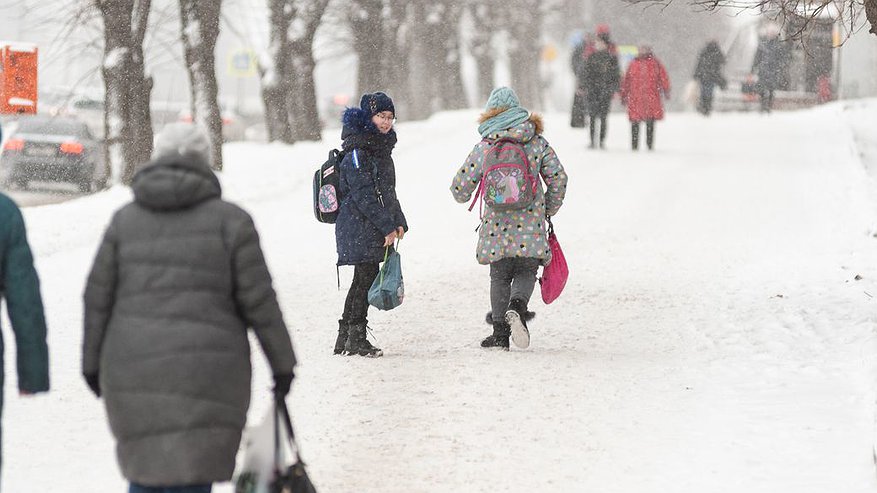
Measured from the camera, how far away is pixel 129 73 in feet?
62.1

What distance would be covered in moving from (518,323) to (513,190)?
0.86 meters

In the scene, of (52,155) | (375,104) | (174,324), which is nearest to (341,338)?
(375,104)

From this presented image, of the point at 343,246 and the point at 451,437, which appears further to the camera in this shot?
the point at 343,246

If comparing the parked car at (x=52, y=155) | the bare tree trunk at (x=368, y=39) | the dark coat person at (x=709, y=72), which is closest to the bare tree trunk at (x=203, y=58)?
the parked car at (x=52, y=155)

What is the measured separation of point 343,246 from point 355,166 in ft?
1.76

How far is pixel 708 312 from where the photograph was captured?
11086 mm

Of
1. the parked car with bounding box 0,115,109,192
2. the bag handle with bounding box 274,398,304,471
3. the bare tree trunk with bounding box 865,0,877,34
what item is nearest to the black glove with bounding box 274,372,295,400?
the bag handle with bounding box 274,398,304,471

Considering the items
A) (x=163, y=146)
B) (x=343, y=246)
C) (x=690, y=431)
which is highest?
(x=163, y=146)

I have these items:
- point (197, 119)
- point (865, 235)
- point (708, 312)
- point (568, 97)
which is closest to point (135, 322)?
point (708, 312)

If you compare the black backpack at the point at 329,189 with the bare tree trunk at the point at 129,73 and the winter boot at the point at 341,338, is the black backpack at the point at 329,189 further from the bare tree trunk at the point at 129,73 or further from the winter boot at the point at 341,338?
the bare tree trunk at the point at 129,73

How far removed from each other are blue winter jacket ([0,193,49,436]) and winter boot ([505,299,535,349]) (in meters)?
4.91

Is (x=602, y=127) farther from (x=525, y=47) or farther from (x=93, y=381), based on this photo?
(x=525, y=47)

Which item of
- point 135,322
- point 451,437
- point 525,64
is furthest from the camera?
point 525,64

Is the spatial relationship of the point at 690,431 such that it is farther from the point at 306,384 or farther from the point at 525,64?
the point at 525,64
